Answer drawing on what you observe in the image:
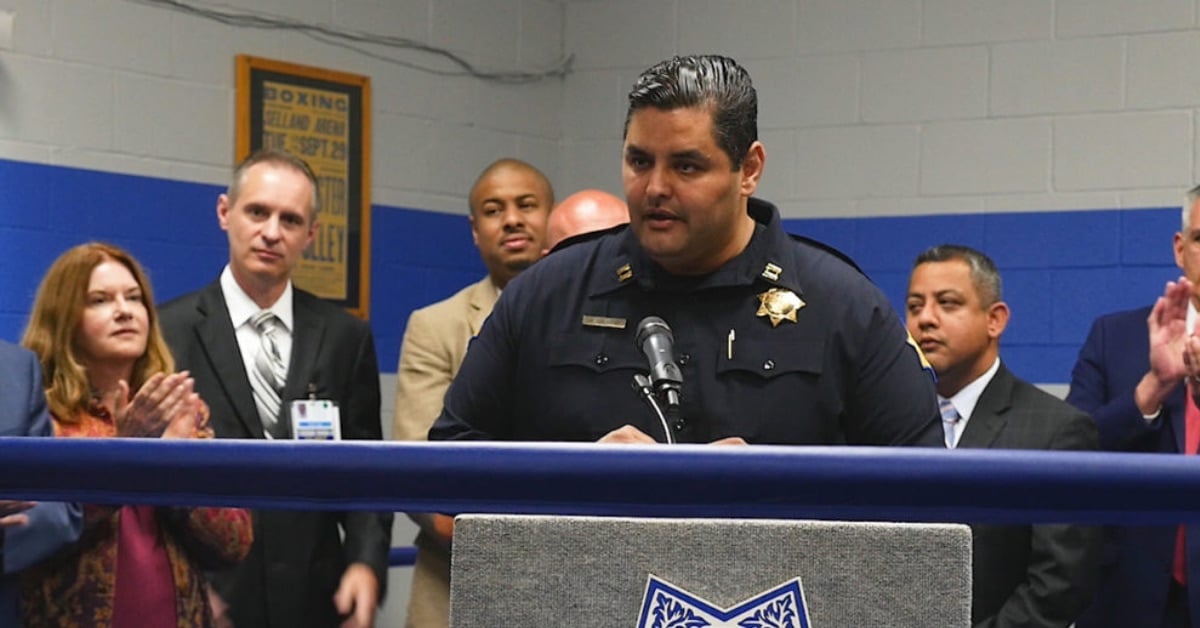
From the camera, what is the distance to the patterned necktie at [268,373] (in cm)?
346

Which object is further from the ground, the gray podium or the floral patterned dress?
the gray podium

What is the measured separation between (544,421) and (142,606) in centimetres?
55

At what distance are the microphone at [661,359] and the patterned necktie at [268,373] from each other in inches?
58.9

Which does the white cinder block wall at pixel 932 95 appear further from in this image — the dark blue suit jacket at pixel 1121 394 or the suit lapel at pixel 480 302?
the suit lapel at pixel 480 302

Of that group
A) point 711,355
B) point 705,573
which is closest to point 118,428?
point 711,355

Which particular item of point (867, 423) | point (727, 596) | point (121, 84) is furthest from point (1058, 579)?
point (121, 84)

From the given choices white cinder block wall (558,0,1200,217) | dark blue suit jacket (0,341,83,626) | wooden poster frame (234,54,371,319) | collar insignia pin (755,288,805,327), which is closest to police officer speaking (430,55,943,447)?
collar insignia pin (755,288,805,327)

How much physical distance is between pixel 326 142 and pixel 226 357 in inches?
75.9

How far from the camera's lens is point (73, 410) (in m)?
2.92

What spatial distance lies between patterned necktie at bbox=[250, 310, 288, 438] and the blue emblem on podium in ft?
7.46

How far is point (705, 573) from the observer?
1.25 meters

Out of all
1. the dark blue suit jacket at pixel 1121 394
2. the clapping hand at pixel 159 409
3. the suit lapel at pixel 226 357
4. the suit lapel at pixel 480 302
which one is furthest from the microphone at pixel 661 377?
the suit lapel at pixel 480 302

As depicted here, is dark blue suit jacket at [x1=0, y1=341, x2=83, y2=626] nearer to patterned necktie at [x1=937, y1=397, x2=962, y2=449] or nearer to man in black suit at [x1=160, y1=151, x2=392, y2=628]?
man in black suit at [x1=160, y1=151, x2=392, y2=628]

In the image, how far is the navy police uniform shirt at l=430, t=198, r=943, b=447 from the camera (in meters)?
2.28
